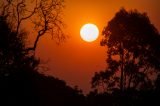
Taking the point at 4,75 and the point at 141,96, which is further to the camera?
the point at 141,96

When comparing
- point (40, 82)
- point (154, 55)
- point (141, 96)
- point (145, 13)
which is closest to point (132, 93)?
point (141, 96)

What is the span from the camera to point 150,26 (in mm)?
58438

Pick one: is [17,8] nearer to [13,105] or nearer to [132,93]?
[13,105]

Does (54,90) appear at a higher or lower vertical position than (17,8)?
lower

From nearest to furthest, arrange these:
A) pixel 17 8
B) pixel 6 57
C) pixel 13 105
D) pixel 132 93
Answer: pixel 13 105
pixel 6 57
pixel 17 8
pixel 132 93

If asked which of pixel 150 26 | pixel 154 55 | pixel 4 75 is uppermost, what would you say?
pixel 150 26

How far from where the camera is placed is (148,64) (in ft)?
192

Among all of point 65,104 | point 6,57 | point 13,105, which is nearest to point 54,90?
point 65,104

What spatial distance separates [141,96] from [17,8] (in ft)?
67.8

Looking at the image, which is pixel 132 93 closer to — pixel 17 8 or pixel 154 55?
pixel 154 55

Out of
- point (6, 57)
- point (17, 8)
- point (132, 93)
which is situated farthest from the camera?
point (132, 93)

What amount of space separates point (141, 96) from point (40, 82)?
53.7ft

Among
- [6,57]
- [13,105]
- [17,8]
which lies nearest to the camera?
[13,105]

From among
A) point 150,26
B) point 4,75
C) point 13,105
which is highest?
point 150,26
